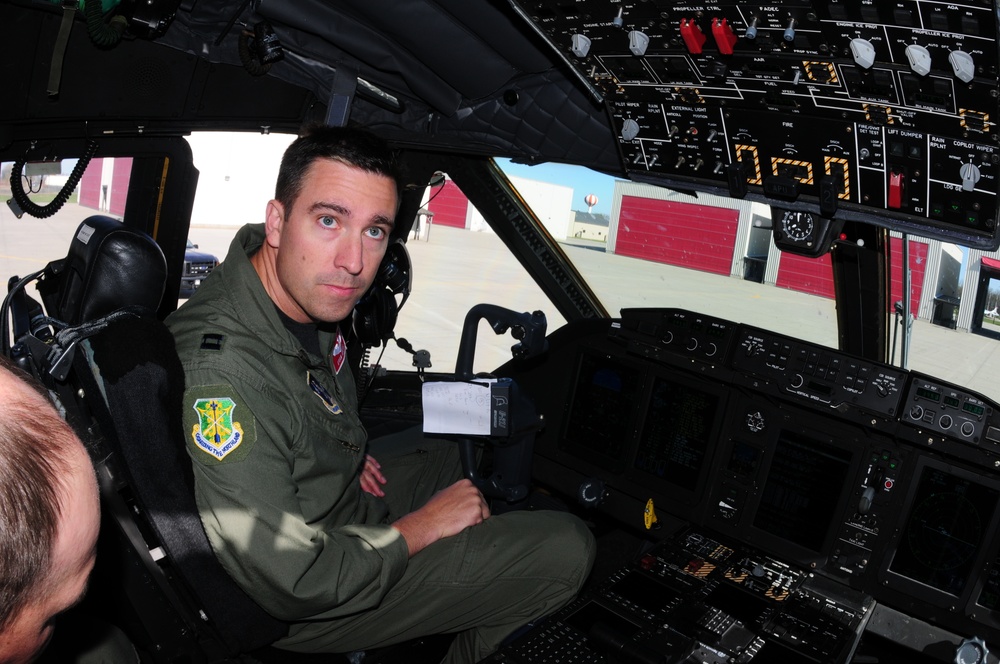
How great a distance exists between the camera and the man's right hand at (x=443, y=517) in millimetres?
1817

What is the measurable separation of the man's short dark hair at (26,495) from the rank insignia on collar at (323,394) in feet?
4.21

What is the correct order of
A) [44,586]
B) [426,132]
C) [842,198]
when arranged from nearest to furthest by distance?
[44,586] < [842,198] < [426,132]

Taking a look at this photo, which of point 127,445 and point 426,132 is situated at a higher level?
point 426,132

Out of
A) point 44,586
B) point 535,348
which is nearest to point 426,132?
Answer: point 535,348

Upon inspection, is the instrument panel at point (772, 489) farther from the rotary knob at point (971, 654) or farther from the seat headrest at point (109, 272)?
the seat headrest at point (109, 272)

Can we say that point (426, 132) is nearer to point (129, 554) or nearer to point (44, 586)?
point (129, 554)

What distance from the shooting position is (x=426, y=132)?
3.14 m

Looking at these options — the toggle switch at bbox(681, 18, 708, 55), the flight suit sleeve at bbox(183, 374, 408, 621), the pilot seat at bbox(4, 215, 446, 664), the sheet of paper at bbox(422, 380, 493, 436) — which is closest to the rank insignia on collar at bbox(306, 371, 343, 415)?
the flight suit sleeve at bbox(183, 374, 408, 621)

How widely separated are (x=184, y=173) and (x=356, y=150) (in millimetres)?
1347

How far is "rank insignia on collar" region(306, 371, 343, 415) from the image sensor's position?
1.77 metres

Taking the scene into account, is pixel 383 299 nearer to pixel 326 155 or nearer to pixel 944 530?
pixel 326 155

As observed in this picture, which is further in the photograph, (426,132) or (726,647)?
(426,132)

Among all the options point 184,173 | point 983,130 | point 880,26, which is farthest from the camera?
point 184,173

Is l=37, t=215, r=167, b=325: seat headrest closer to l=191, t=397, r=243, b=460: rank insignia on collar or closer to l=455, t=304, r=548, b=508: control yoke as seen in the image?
l=191, t=397, r=243, b=460: rank insignia on collar
